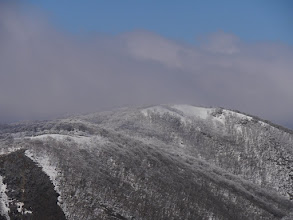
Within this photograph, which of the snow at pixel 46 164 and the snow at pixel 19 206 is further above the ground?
the snow at pixel 46 164

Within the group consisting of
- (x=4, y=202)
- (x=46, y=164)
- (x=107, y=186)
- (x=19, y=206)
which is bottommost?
(x=19, y=206)

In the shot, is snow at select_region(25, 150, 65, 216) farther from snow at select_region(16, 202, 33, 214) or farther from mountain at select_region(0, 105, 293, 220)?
snow at select_region(16, 202, 33, 214)

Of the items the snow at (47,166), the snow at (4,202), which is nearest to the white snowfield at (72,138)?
the snow at (47,166)

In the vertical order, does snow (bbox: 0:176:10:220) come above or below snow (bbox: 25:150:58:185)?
below

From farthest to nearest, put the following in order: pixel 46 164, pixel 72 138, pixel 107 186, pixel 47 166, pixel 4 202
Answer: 1. pixel 72 138
2. pixel 107 186
3. pixel 46 164
4. pixel 47 166
5. pixel 4 202

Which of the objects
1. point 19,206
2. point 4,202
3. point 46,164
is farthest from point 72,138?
point 4,202

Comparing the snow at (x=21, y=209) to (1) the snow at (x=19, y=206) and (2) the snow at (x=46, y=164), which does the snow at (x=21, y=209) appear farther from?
(2) the snow at (x=46, y=164)

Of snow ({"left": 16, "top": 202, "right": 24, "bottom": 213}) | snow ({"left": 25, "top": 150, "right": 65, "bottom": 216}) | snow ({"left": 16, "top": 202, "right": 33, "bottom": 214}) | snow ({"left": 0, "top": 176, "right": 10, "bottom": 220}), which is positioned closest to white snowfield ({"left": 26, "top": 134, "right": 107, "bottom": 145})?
snow ({"left": 25, "top": 150, "right": 65, "bottom": 216})

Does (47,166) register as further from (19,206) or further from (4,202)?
(4,202)

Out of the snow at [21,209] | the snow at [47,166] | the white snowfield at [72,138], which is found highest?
the white snowfield at [72,138]

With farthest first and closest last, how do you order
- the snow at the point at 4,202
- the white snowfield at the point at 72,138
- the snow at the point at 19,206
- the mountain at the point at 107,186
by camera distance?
the white snowfield at the point at 72,138, the mountain at the point at 107,186, the snow at the point at 19,206, the snow at the point at 4,202

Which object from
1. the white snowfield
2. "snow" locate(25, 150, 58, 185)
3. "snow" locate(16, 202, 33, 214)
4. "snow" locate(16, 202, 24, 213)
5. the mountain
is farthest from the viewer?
the white snowfield

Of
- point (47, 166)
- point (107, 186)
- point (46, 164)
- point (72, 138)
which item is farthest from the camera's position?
point (72, 138)

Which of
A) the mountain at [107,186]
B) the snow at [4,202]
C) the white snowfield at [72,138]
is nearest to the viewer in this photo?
the snow at [4,202]
